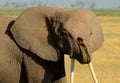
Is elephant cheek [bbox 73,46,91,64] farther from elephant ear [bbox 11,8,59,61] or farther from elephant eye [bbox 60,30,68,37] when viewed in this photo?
elephant ear [bbox 11,8,59,61]

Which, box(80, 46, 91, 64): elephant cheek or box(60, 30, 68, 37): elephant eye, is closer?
box(80, 46, 91, 64): elephant cheek

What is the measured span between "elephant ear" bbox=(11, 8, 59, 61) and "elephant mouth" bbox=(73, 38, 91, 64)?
50cm

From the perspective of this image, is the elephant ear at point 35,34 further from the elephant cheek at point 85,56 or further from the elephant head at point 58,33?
the elephant cheek at point 85,56

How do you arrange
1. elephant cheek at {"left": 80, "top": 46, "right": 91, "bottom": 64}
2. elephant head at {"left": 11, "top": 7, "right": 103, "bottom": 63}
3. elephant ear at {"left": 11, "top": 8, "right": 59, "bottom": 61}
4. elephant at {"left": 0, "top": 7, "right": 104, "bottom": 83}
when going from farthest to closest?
elephant ear at {"left": 11, "top": 8, "right": 59, "bottom": 61}
elephant at {"left": 0, "top": 7, "right": 104, "bottom": 83}
elephant head at {"left": 11, "top": 7, "right": 103, "bottom": 63}
elephant cheek at {"left": 80, "top": 46, "right": 91, "bottom": 64}

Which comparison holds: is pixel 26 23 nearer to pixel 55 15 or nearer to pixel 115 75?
pixel 55 15

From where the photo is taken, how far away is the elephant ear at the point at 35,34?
7.26 m

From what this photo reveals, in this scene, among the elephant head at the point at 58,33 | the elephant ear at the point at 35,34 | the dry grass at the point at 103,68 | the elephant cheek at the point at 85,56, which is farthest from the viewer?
the dry grass at the point at 103,68

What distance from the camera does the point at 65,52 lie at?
711cm

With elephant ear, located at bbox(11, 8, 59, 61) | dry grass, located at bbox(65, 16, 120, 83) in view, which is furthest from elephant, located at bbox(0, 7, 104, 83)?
dry grass, located at bbox(65, 16, 120, 83)

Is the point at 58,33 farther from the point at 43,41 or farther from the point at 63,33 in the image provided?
the point at 43,41

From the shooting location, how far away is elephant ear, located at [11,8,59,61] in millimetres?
7262

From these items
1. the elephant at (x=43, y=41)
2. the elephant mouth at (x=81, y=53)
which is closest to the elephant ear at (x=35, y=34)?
the elephant at (x=43, y=41)

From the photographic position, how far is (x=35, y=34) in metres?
7.39

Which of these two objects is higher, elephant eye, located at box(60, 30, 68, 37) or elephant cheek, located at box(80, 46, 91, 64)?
elephant eye, located at box(60, 30, 68, 37)
